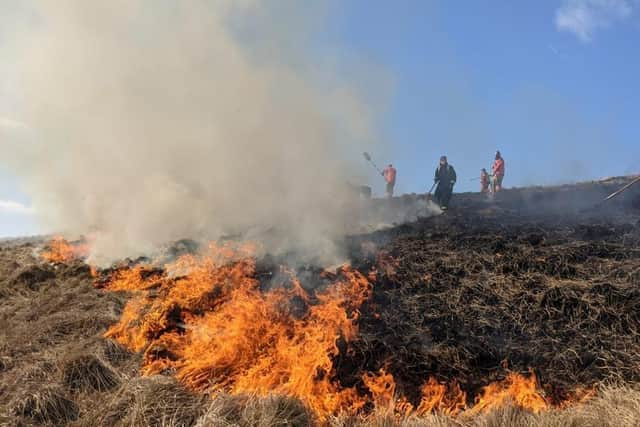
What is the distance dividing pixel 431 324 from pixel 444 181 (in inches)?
→ 382

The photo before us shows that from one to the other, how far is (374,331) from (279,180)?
28.4 ft

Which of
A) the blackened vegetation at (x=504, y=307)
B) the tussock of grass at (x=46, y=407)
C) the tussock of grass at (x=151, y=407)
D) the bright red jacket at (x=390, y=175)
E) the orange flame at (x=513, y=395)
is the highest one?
the bright red jacket at (x=390, y=175)

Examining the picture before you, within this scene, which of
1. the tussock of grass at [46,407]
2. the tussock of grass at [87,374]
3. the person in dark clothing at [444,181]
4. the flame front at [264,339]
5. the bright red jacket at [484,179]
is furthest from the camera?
the bright red jacket at [484,179]

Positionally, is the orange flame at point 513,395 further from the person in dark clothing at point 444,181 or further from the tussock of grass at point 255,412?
the person in dark clothing at point 444,181

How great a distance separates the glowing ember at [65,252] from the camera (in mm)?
11820

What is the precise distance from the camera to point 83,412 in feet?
18.0

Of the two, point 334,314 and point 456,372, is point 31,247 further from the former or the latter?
point 456,372

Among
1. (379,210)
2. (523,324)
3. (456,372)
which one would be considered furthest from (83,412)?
(379,210)

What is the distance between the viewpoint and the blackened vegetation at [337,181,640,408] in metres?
5.93

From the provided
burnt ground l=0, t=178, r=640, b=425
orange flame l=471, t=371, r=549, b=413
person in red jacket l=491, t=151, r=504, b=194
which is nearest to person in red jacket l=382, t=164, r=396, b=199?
person in red jacket l=491, t=151, r=504, b=194

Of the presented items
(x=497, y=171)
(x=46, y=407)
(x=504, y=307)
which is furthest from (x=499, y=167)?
(x=46, y=407)

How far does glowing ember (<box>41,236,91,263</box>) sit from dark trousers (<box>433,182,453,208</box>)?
11703 millimetres

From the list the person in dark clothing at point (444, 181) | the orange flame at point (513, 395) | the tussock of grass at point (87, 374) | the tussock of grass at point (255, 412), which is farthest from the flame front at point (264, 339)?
the person in dark clothing at point (444, 181)

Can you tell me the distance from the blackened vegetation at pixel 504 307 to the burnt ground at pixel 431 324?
0.02 meters
